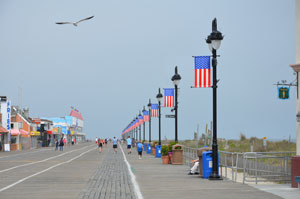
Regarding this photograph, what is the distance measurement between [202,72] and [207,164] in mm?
3635

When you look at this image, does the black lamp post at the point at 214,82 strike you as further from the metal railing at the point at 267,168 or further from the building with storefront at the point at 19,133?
the building with storefront at the point at 19,133

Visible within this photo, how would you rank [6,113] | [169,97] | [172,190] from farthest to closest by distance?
[6,113] < [169,97] < [172,190]

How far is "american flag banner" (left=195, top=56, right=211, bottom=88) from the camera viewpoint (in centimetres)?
2111

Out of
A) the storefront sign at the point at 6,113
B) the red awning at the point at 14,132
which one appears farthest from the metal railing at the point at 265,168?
the red awning at the point at 14,132

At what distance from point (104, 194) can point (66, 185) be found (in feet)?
10.2

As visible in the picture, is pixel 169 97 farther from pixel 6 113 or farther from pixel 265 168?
pixel 6 113

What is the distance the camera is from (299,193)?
1443 cm

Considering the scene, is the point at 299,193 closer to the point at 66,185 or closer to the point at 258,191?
the point at 258,191

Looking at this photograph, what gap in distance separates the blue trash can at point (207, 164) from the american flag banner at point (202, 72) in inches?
106

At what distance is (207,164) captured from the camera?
Answer: 65.9 feet

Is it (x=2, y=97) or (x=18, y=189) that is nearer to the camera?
(x=18, y=189)

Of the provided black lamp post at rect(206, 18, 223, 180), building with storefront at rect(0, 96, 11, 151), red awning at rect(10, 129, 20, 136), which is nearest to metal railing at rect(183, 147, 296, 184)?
black lamp post at rect(206, 18, 223, 180)

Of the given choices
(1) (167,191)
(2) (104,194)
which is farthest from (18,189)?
(1) (167,191)

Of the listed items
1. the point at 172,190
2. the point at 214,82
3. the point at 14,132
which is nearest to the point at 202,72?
the point at 214,82
